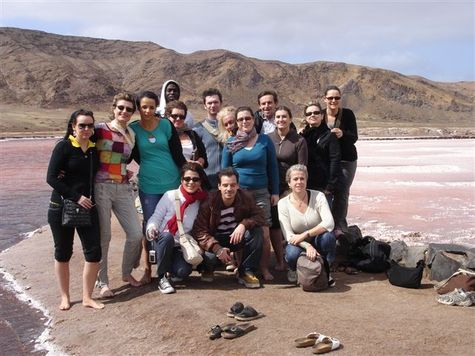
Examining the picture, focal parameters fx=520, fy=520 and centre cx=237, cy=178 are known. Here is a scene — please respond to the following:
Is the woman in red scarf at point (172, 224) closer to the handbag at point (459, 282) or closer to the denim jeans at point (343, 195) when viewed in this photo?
the denim jeans at point (343, 195)

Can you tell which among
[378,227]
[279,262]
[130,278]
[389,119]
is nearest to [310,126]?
[279,262]

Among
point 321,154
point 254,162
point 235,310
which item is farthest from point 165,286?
point 321,154

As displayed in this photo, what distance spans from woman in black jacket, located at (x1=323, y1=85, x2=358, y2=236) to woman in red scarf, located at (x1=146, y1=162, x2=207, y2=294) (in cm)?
178

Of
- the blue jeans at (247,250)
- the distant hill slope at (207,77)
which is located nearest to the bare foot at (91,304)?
→ the blue jeans at (247,250)

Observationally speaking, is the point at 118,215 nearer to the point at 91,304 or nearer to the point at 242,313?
the point at 91,304

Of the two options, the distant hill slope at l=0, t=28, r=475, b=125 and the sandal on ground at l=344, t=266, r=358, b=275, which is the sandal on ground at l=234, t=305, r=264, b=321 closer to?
the sandal on ground at l=344, t=266, r=358, b=275

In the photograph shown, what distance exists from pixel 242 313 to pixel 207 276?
46.4 inches

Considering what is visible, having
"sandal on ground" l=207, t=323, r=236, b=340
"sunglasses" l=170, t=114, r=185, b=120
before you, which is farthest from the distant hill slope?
"sandal on ground" l=207, t=323, r=236, b=340

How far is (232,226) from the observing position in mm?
5375

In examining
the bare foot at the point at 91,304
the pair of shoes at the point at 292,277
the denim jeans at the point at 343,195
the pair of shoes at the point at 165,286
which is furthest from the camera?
the denim jeans at the point at 343,195

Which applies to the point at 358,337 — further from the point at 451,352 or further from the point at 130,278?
the point at 130,278

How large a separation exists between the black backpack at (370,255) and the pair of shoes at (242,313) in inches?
73.5

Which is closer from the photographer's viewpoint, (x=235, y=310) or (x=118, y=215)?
(x=235, y=310)

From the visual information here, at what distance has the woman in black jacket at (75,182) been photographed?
4.69 m
